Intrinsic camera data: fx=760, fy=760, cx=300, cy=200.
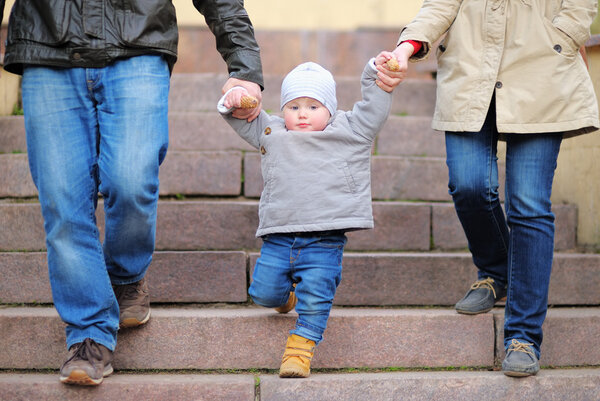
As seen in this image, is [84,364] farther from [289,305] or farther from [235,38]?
[235,38]

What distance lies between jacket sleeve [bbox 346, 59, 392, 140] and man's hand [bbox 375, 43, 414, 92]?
0.03m

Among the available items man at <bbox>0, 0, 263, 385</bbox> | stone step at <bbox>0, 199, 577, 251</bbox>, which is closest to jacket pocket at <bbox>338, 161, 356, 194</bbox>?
man at <bbox>0, 0, 263, 385</bbox>

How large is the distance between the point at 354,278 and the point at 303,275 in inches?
25.8

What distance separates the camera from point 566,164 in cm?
427

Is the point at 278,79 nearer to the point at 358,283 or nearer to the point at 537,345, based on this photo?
the point at 358,283

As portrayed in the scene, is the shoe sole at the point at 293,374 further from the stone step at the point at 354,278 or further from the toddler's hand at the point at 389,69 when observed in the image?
the toddler's hand at the point at 389,69

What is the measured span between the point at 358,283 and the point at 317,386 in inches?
29.8

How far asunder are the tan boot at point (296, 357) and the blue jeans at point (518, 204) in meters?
0.79

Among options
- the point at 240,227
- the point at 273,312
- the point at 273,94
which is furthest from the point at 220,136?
the point at 273,312

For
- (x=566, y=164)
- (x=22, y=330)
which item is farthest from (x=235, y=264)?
(x=566, y=164)

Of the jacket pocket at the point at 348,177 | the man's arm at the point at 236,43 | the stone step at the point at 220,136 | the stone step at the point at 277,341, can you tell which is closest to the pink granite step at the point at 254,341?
the stone step at the point at 277,341

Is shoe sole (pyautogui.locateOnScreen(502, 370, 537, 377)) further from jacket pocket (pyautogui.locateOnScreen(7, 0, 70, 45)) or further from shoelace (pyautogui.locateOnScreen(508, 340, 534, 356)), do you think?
jacket pocket (pyautogui.locateOnScreen(7, 0, 70, 45))

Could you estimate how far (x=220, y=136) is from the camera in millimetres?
4785

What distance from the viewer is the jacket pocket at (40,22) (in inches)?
102
